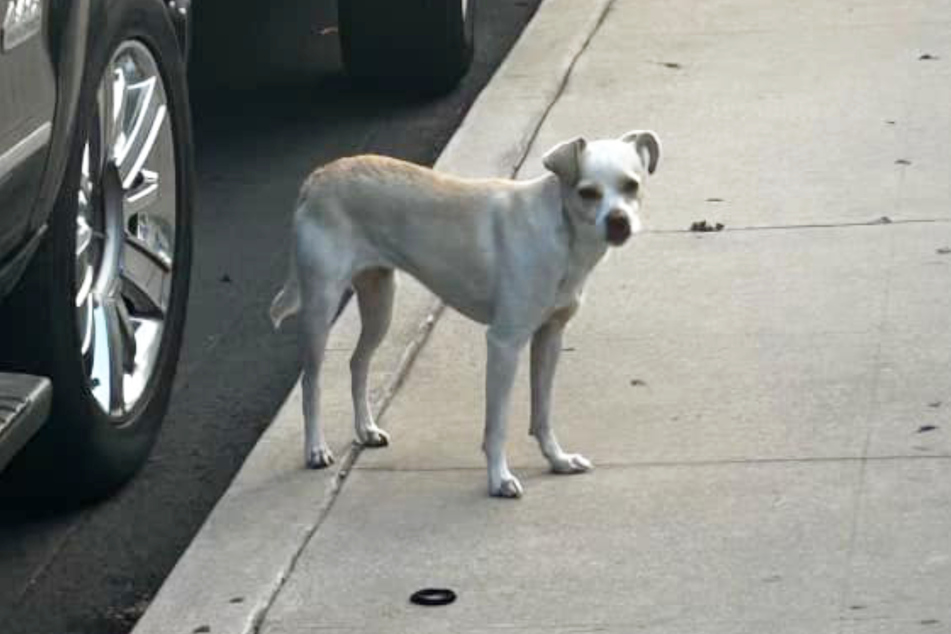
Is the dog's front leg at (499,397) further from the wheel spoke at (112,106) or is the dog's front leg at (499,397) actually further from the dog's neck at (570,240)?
the wheel spoke at (112,106)

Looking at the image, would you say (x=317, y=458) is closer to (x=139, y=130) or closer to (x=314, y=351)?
(x=314, y=351)

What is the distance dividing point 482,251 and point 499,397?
336 millimetres

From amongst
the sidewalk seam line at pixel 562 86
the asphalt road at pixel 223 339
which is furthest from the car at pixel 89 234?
the sidewalk seam line at pixel 562 86

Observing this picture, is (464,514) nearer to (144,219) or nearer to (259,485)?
(259,485)

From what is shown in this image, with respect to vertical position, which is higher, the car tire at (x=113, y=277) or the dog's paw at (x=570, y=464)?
the car tire at (x=113, y=277)

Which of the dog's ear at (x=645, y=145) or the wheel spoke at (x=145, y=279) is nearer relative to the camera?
the dog's ear at (x=645, y=145)

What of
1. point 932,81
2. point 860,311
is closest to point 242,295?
point 860,311

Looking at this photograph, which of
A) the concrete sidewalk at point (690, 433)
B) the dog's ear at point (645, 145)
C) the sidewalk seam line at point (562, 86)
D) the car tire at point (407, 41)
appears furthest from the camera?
the car tire at point (407, 41)

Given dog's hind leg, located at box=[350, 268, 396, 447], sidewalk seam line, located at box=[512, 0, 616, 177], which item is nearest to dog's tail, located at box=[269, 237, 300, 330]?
dog's hind leg, located at box=[350, 268, 396, 447]

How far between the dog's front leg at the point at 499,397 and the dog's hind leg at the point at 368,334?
0.47m

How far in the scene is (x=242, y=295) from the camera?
294 inches

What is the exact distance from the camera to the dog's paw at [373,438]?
605 cm

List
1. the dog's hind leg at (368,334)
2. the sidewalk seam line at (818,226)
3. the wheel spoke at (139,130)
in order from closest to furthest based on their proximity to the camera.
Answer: the wheel spoke at (139,130) < the dog's hind leg at (368,334) < the sidewalk seam line at (818,226)

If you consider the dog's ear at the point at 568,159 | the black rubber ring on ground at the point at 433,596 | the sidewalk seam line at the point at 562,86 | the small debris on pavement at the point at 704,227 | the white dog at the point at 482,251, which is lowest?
the sidewalk seam line at the point at 562,86
